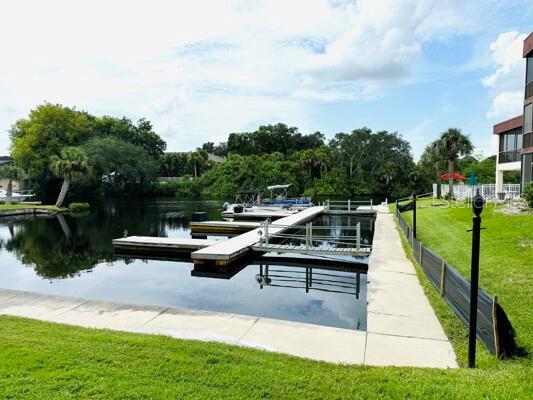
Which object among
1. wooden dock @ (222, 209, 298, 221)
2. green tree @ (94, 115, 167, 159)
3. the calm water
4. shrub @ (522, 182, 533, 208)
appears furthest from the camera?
green tree @ (94, 115, 167, 159)

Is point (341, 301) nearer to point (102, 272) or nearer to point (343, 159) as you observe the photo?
point (102, 272)

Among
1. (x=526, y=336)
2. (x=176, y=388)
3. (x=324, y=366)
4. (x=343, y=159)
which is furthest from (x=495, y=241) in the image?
(x=343, y=159)

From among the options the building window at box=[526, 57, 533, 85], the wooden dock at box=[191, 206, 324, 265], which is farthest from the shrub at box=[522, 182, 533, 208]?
the wooden dock at box=[191, 206, 324, 265]

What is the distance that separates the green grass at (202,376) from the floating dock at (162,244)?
10.6 meters

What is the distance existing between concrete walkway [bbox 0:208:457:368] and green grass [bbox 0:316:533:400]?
2.63 ft

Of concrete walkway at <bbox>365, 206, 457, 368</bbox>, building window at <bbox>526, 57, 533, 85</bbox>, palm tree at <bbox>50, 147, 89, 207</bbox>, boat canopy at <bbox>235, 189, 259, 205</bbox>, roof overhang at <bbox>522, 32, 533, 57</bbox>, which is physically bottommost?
concrete walkway at <bbox>365, 206, 457, 368</bbox>

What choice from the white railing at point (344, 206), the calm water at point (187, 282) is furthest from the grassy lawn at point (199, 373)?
the white railing at point (344, 206)

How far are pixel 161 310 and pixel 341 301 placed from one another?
173 inches

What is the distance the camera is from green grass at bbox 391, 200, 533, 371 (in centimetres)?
543

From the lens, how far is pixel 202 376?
3.94m

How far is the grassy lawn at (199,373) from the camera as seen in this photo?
3.65 meters

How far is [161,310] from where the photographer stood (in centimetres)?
761

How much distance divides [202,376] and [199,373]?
8cm

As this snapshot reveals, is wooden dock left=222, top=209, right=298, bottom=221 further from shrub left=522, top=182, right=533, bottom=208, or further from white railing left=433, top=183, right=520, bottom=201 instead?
shrub left=522, top=182, right=533, bottom=208
